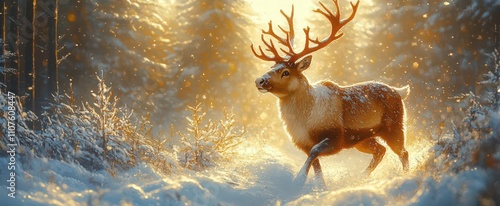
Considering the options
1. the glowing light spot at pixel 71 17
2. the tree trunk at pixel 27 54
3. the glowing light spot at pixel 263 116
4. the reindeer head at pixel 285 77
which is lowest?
the reindeer head at pixel 285 77

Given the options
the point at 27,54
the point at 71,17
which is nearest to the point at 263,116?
the point at 71,17

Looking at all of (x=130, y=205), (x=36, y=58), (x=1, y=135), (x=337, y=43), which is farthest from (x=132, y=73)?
(x=130, y=205)

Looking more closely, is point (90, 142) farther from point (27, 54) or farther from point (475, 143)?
point (475, 143)

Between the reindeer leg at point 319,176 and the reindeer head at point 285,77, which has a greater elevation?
the reindeer head at point 285,77

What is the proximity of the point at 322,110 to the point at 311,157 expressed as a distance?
864mm

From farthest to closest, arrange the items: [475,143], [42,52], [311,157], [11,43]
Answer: [42,52] → [11,43] → [311,157] → [475,143]

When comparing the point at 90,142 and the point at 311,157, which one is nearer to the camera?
the point at 90,142

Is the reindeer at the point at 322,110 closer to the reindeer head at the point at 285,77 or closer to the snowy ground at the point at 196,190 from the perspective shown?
the reindeer head at the point at 285,77

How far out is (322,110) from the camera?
27.2 ft

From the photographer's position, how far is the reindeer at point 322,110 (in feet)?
26.8

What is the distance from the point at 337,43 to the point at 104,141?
15.3 m

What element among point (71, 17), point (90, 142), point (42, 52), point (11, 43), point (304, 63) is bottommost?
point (90, 142)

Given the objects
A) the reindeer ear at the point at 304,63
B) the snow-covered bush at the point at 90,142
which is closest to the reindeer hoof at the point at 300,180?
the reindeer ear at the point at 304,63

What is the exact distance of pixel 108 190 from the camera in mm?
5719
